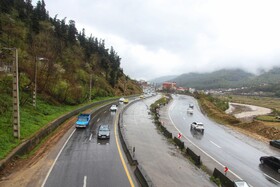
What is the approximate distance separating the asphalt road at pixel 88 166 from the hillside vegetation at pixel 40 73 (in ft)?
16.7

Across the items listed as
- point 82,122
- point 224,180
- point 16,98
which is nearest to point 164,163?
point 224,180

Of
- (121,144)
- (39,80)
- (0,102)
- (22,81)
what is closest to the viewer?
(121,144)

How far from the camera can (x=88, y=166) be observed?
2067 centimetres

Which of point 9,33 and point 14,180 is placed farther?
point 9,33

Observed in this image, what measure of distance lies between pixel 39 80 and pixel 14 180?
38.1 m

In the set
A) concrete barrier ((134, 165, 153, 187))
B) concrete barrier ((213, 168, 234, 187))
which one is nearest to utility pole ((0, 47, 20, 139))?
concrete barrier ((134, 165, 153, 187))

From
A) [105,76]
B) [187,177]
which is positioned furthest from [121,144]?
[105,76]

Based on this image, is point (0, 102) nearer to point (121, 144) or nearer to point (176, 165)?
point (121, 144)

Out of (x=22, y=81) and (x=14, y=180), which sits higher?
(x=22, y=81)

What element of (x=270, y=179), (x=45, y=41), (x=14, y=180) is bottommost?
(x=270, y=179)

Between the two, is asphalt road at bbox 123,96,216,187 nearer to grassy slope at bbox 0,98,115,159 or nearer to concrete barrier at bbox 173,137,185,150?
concrete barrier at bbox 173,137,185,150

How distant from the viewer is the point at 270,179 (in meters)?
22.3

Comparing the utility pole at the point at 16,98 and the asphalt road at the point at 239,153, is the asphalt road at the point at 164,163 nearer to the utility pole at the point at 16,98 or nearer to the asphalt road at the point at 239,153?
the asphalt road at the point at 239,153

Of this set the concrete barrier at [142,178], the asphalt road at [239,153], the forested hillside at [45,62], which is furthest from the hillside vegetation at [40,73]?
the asphalt road at [239,153]
